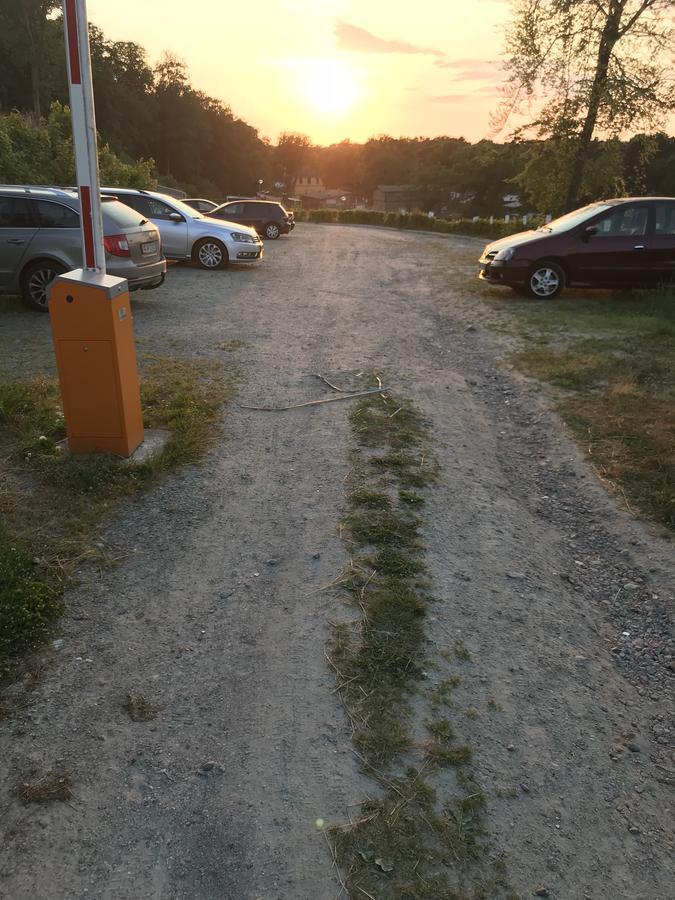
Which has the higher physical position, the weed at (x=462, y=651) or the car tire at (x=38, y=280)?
the car tire at (x=38, y=280)

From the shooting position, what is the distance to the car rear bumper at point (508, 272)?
12.1 metres

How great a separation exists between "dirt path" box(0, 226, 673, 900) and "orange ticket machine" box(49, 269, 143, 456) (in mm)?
662

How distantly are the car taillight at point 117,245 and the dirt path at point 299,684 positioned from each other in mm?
4938

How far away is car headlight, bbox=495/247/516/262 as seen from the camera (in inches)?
473

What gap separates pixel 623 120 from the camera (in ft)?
67.3

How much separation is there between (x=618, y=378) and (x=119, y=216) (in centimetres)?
730

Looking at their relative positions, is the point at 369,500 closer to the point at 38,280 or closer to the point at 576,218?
the point at 38,280

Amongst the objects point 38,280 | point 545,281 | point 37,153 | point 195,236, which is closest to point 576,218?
point 545,281

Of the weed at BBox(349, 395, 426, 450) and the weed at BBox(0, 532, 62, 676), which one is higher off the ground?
the weed at BBox(349, 395, 426, 450)

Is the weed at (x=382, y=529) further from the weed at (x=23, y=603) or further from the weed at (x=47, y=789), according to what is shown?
the weed at (x=47, y=789)

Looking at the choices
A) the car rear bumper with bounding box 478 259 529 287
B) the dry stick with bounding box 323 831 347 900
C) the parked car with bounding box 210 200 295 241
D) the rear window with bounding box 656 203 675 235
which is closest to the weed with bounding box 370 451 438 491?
the dry stick with bounding box 323 831 347 900

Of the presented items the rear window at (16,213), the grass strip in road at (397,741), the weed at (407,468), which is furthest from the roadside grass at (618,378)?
the rear window at (16,213)

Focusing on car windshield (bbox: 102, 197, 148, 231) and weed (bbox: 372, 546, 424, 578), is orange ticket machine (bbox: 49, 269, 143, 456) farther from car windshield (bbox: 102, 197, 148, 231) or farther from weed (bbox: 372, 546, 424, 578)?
car windshield (bbox: 102, 197, 148, 231)

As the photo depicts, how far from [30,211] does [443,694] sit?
942 cm
